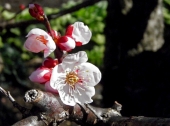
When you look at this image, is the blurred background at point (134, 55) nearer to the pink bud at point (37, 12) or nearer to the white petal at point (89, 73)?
→ the white petal at point (89, 73)

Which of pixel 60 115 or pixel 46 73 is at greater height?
pixel 46 73

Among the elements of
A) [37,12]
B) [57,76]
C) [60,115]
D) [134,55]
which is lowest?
[134,55]

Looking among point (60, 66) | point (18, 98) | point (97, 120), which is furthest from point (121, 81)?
point (18, 98)

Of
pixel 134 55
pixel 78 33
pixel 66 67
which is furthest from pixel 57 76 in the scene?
pixel 134 55

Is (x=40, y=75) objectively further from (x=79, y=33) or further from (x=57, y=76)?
(x=79, y=33)

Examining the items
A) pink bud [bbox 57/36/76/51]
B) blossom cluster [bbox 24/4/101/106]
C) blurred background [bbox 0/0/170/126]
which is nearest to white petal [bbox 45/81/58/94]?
blossom cluster [bbox 24/4/101/106]

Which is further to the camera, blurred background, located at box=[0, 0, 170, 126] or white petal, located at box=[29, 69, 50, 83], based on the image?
blurred background, located at box=[0, 0, 170, 126]

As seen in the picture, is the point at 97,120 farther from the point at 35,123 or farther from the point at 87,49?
the point at 87,49

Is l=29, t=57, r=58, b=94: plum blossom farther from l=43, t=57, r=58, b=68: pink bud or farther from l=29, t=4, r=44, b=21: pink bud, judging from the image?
l=29, t=4, r=44, b=21: pink bud
